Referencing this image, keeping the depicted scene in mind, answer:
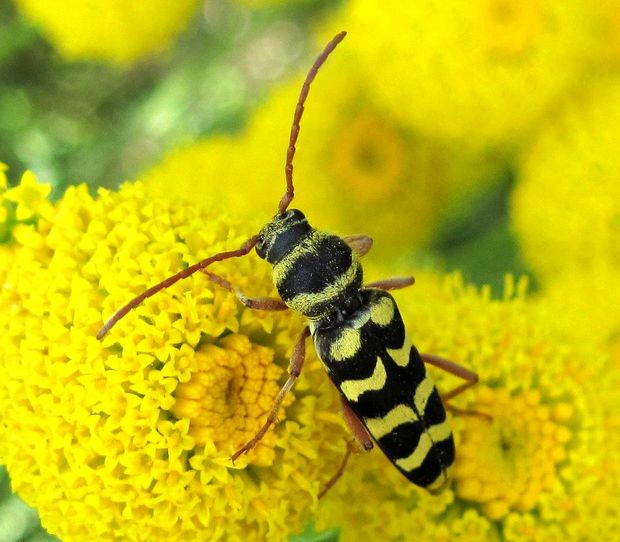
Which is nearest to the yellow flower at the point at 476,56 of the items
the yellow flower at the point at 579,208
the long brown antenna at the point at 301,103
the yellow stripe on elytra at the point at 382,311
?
the yellow flower at the point at 579,208

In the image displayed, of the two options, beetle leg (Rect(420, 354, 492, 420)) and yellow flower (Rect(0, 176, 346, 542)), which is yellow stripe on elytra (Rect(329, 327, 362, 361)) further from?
beetle leg (Rect(420, 354, 492, 420))

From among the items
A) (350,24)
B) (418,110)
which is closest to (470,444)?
(418,110)

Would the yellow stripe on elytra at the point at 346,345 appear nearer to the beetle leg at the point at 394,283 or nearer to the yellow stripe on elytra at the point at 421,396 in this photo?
the yellow stripe on elytra at the point at 421,396

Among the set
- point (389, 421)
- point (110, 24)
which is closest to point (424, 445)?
point (389, 421)

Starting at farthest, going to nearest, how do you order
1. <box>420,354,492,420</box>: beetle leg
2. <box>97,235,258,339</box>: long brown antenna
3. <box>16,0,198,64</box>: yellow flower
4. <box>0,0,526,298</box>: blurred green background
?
<box>0,0,526,298</box>: blurred green background, <box>16,0,198,64</box>: yellow flower, <box>420,354,492,420</box>: beetle leg, <box>97,235,258,339</box>: long brown antenna

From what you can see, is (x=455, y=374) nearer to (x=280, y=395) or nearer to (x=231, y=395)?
(x=280, y=395)

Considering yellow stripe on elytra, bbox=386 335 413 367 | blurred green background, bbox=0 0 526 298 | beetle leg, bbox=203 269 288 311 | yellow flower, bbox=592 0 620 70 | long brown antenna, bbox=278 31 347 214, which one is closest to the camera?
beetle leg, bbox=203 269 288 311

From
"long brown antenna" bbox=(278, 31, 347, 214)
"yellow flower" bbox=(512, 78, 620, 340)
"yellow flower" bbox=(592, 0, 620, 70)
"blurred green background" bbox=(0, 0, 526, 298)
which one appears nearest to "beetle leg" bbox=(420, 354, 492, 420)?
"long brown antenna" bbox=(278, 31, 347, 214)

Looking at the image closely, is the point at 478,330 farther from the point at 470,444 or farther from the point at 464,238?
the point at 464,238
